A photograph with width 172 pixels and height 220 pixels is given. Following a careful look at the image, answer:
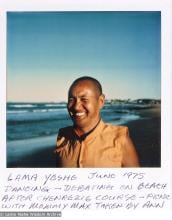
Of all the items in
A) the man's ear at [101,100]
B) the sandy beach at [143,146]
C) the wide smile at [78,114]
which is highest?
the man's ear at [101,100]

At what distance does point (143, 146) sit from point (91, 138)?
11cm

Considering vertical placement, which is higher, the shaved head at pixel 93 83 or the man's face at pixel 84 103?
the shaved head at pixel 93 83

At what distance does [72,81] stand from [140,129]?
17 cm

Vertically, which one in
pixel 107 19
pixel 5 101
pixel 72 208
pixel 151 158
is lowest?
pixel 72 208

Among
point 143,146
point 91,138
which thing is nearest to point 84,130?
point 91,138

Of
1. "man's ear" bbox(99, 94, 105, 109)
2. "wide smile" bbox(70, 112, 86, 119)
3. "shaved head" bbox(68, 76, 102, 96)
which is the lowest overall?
"wide smile" bbox(70, 112, 86, 119)

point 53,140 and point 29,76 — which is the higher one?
point 29,76

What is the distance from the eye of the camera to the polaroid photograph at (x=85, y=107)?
4.37ft

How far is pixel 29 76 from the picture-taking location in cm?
134

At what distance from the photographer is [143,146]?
4.39 ft

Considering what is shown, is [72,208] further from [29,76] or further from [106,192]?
[29,76]

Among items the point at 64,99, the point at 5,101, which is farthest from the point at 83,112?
the point at 5,101

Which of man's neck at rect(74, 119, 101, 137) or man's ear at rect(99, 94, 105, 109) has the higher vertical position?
man's ear at rect(99, 94, 105, 109)

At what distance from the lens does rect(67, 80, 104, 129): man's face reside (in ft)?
4.38
